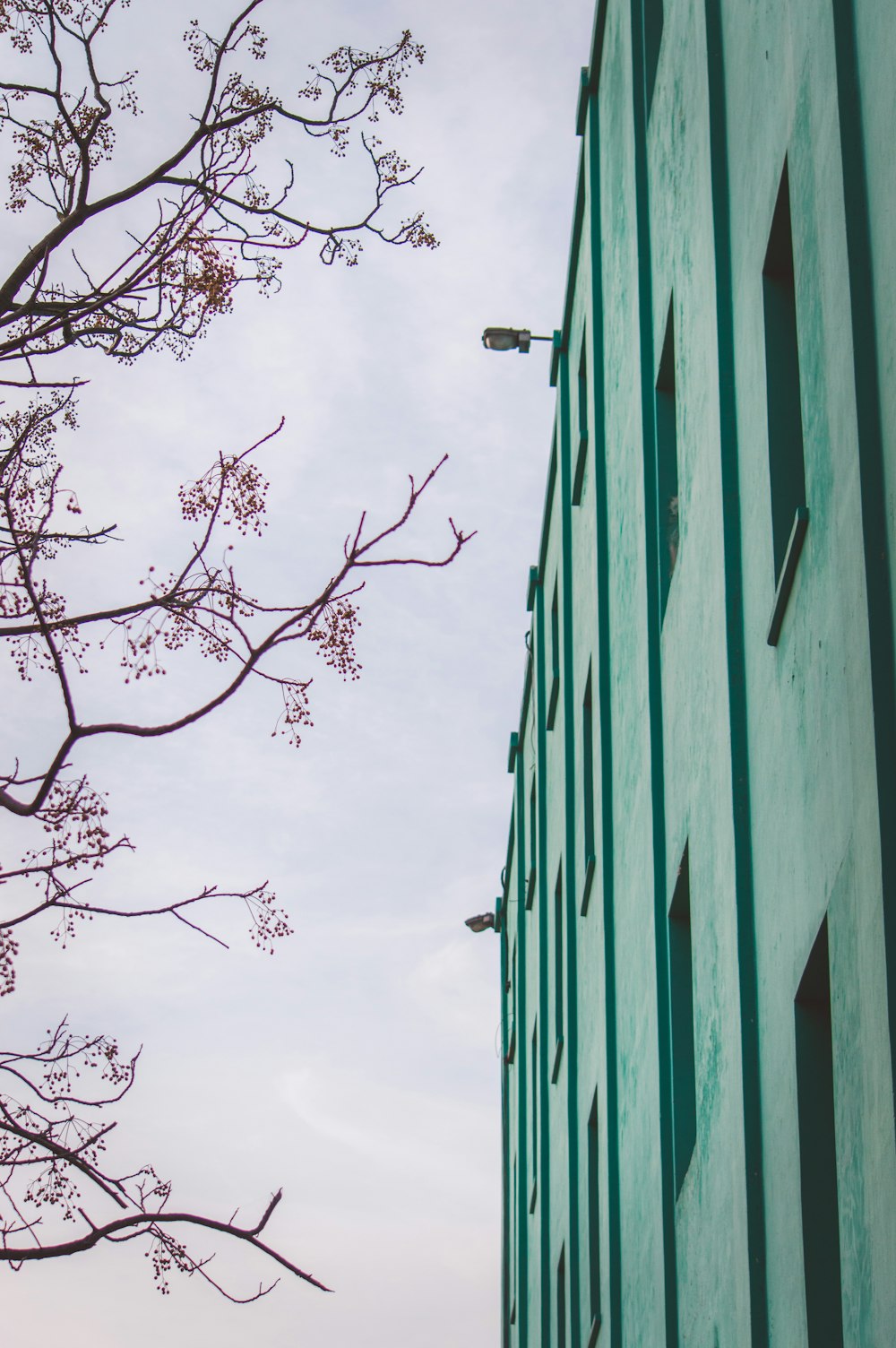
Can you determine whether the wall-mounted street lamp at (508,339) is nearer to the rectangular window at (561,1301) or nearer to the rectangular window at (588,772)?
the rectangular window at (588,772)

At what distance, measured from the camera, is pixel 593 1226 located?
18.9 m

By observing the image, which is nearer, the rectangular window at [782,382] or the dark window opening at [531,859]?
the rectangular window at [782,382]

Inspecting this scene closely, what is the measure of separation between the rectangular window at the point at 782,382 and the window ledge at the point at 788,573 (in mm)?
142

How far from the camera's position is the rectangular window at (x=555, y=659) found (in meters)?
24.1

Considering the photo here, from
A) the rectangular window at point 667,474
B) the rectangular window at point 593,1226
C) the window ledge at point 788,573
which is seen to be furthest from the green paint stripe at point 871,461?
the rectangular window at point 593,1226

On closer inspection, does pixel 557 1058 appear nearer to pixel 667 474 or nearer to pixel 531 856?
pixel 531 856

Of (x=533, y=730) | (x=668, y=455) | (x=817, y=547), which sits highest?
(x=533, y=730)

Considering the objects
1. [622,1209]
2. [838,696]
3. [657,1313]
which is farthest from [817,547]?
[622,1209]

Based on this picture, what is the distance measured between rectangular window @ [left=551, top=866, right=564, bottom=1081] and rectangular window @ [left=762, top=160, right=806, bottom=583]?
44.0ft

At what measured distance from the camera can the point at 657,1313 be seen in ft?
43.4

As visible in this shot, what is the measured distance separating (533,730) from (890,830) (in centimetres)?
2163

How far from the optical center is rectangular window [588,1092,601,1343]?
18188mm

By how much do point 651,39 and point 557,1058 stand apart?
12.1 m

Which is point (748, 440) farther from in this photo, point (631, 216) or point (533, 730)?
point (533, 730)
